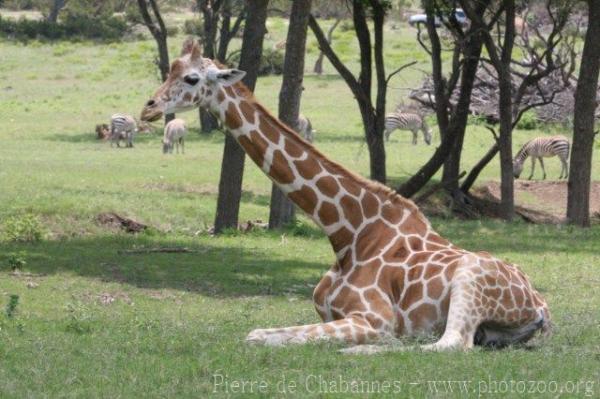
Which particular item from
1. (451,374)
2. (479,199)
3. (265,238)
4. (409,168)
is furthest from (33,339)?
(409,168)

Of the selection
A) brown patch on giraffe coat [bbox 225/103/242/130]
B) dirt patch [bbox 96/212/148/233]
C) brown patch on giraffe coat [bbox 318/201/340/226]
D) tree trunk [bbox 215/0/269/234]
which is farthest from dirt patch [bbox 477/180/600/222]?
brown patch on giraffe coat [bbox 225/103/242/130]

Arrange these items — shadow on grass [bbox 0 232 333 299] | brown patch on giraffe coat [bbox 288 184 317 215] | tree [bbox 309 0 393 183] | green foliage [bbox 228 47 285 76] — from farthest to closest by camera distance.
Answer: green foliage [bbox 228 47 285 76]
tree [bbox 309 0 393 183]
shadow on grass [bbox 0 232 333 299]
brown patch on giraffe coat [bbox 288 184 317 215]

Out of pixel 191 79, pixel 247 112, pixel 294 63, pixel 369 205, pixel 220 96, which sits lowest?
pixel 369 205

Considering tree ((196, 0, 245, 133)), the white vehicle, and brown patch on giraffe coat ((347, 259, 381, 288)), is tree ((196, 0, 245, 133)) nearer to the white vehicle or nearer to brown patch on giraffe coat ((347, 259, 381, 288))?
the white vehicle

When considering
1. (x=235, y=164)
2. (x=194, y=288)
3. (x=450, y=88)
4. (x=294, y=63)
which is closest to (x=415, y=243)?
(x=194, y=288)

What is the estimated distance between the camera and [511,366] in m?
7.76

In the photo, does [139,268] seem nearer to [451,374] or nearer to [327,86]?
[451,374]

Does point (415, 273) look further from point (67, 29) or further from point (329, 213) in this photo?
point (67, 29)

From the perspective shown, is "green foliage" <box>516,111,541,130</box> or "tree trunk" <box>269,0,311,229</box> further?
"green foliage" <box>516,111,541,130</box>

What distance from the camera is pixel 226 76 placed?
9656 mm

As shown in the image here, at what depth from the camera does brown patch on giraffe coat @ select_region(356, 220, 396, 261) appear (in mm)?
9383

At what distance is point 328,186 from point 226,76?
3.91ft

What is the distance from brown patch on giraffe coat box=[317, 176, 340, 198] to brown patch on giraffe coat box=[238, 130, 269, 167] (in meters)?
0.51

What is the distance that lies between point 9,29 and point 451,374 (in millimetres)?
62790
